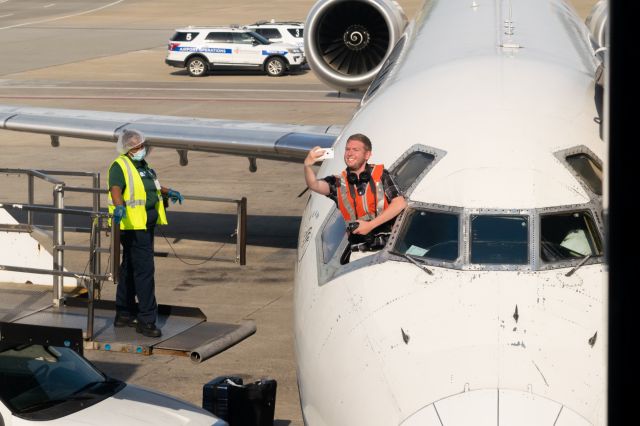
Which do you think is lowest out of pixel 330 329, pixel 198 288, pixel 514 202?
pixel 198 288

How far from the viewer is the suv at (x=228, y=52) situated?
151 feet

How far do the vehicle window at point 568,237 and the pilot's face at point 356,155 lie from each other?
1.37m

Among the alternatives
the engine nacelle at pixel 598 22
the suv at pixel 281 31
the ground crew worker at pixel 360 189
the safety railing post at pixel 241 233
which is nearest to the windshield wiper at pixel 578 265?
the ground crew worker at pixel 360 189

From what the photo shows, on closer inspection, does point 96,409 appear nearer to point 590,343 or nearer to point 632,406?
point 590,343

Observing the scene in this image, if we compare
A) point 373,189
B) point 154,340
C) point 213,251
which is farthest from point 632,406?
point 213,251

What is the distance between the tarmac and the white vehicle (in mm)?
1595

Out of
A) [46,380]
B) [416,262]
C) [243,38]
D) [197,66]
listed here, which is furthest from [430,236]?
[197,66]

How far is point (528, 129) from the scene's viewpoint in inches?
296

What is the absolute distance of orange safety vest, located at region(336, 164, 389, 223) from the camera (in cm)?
752

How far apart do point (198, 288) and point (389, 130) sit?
786 centimetres

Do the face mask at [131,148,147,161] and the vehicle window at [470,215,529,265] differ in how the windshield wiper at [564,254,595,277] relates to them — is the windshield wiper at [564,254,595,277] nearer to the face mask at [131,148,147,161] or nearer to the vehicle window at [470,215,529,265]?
the vehicle window at [470,215,529,265]

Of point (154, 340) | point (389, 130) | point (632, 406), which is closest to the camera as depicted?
point (632, 406)

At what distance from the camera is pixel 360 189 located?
7.60 metres

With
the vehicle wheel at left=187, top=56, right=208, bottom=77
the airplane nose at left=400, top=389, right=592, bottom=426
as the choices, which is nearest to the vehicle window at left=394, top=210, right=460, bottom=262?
the airplane nose at left=400, top=389, right=592, bottom=426
